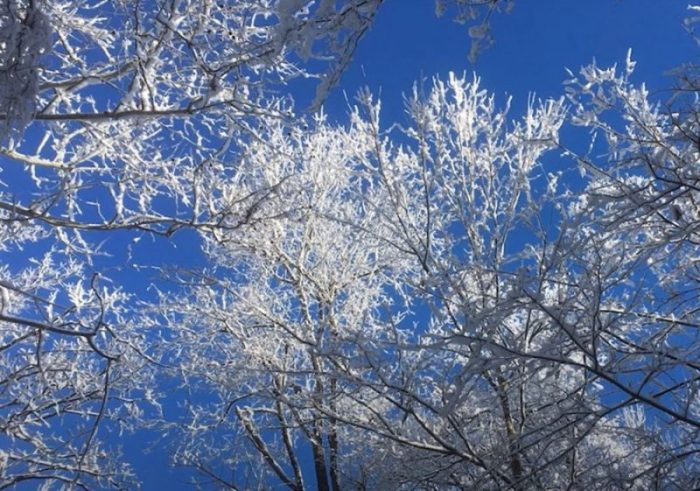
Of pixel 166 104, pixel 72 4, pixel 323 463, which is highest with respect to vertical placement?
pixel 72 4

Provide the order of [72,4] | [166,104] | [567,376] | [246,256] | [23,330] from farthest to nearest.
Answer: [246,256] < [23,330] < [567,376] < [72,4] < [166,104]

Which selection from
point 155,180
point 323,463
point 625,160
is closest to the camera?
point 625,160

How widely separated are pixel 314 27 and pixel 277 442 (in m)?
7.46

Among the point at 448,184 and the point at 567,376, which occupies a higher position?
the point at 448,184

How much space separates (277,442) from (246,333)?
182cm

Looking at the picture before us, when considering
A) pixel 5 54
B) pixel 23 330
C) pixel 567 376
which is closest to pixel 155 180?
pixel 5 54

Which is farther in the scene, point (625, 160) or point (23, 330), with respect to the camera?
point (23, 330)

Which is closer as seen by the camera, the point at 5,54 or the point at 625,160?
the point at 5,54

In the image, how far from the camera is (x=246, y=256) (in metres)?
8.34

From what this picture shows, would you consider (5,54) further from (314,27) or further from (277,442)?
(277,442)

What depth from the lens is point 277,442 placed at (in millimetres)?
8414

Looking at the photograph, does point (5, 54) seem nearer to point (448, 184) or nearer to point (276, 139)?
point (448, 184)

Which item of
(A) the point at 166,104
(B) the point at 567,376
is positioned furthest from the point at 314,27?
(B) the point at 567,376

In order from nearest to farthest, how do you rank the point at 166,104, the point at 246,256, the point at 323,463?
the point at 166,104 → the point at 323,463 → the point at 246,256
